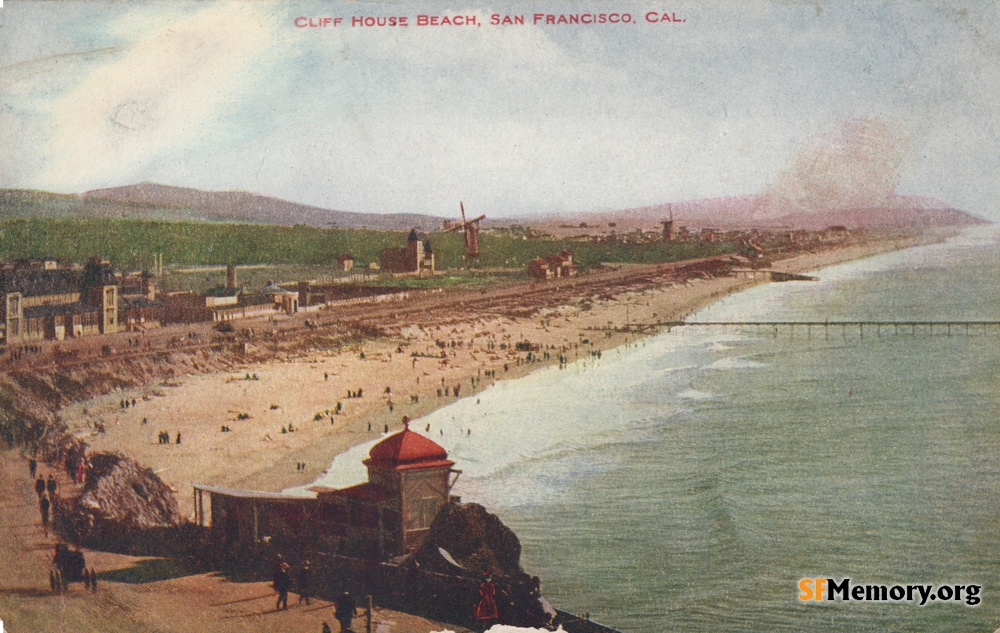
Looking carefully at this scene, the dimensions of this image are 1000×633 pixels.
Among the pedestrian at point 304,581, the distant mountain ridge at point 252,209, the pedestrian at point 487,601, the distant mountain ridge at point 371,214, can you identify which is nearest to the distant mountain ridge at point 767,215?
the distant mountain ridge at point 371,214

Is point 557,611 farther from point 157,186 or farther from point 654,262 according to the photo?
point 157,186

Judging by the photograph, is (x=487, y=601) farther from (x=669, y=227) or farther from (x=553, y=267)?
(x=669, y=227)

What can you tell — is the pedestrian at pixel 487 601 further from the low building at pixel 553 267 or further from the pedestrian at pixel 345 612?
the low building at pixel 553 267

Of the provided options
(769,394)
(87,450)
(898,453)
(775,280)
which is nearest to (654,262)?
(775,280)

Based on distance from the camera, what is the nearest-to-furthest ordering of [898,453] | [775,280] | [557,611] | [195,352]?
[557,611] → [898,453] → [195,352] → [775,280]

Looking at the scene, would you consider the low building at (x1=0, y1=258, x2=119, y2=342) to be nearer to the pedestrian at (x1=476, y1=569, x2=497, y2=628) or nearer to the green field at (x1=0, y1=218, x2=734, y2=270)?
the green field at (x1=0, y1=218, x2=734, y2=270)

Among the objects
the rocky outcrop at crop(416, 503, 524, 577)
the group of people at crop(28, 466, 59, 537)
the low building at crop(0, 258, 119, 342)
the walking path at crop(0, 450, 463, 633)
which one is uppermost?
the low building at crop(0, 258, 119, 342)

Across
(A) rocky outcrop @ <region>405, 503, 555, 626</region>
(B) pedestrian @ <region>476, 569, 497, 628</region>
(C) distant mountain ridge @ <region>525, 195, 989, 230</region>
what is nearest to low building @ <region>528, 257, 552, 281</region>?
(C) distant mountain ridge @ <region>525, 195, 989, 230</region>
